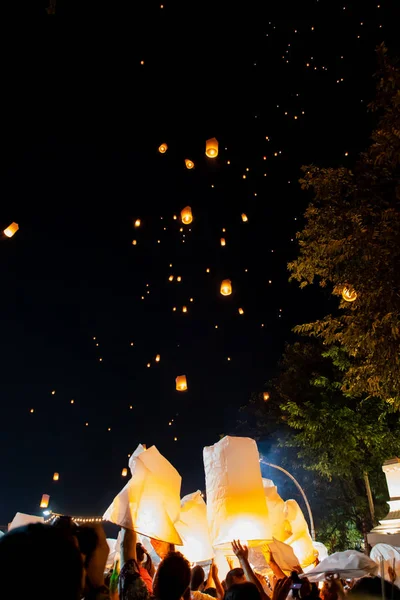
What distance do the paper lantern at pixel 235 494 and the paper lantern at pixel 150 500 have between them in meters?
0.44

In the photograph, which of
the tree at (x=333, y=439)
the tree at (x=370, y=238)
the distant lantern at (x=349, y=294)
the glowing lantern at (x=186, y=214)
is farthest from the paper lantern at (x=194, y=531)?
the tree at (x=333, y=439)

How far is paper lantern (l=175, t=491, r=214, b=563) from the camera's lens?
6184mm

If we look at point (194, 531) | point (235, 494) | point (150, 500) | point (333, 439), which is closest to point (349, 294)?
point (194, 531)

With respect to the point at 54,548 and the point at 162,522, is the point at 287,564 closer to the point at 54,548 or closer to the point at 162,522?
A: the point at 162,522

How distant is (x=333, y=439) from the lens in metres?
18.5

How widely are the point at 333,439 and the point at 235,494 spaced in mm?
14652

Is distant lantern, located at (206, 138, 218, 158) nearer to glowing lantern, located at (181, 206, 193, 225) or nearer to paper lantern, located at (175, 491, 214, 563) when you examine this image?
glowing lantern, located at (181, 206, 193, 225)

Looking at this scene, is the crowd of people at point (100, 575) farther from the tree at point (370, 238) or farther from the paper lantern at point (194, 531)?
the tree at point (370, 238)

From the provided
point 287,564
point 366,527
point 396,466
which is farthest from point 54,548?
point 366,527

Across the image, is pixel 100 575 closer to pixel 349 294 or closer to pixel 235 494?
pixel 235 494

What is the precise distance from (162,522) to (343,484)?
62.7 ft

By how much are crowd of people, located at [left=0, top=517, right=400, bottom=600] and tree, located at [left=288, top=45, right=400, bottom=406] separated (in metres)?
4.77

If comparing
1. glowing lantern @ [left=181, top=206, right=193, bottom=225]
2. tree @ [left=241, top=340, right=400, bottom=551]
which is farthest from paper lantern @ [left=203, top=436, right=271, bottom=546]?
tree @ [left=241, top=340, right=400, bottom=551]

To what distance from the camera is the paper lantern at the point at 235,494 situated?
502 cm
